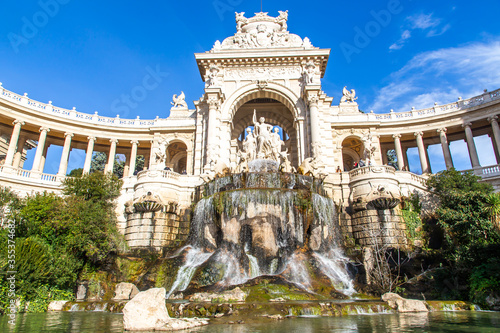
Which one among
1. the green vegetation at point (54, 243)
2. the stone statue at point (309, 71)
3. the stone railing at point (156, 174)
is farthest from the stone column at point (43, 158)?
the stone statue at point (309, 71)

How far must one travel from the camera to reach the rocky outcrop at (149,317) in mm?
6875

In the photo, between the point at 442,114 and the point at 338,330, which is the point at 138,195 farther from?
the point at 442,114

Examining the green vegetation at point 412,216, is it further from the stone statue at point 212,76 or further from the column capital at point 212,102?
the stone statue at point 212,76

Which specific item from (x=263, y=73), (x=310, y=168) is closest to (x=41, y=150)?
(x=263, y=73)

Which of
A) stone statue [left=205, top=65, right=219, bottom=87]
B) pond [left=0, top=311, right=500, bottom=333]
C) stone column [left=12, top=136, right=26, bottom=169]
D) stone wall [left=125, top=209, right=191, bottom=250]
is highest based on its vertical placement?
stone statue [left=205, top=65, right=219, bottom=87]

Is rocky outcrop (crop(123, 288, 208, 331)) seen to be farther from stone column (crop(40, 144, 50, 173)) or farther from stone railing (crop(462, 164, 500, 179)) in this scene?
stone column (crop(40, 144, 50, 173))

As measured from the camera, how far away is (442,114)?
34.3 metres

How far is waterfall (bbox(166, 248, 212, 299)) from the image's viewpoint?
14414 millimetres

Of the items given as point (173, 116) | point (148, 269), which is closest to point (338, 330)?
point (148, 269)

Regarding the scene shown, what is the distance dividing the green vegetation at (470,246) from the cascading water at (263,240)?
Result: 4448mm

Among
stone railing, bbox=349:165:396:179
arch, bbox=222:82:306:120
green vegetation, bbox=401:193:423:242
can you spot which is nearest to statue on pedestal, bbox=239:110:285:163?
arch, bbox=222:82:306:120

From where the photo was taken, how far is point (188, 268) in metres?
15.8

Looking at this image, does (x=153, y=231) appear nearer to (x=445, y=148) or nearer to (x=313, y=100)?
(x=313, y=100)

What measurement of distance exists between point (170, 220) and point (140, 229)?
191 cm
